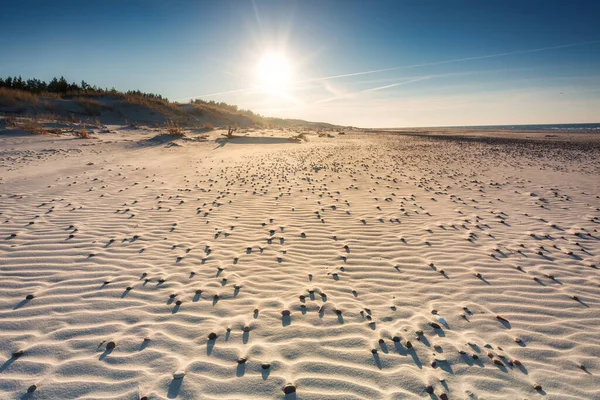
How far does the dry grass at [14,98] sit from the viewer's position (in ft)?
108

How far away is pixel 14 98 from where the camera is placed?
33.7 meters

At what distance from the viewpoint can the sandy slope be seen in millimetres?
3553

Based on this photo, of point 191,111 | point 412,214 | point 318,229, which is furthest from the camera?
point 191,111

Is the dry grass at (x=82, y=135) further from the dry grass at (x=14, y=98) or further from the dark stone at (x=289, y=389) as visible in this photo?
the dark stone at (x=289, y=389)

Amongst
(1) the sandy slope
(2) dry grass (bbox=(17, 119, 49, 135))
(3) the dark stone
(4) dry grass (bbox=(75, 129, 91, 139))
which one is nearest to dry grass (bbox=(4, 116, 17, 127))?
(2) dry grass (bbox=(17, 119, 49, 135))

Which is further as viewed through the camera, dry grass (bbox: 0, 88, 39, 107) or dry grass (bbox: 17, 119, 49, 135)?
dry grass (bbox: 0, 88, 39, 107)

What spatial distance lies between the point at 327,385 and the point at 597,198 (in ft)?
48.9

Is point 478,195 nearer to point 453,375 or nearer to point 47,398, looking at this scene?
point 453,375

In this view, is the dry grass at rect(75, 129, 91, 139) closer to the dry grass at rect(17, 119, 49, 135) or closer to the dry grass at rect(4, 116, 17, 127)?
the dry grass at rect(17, 119, 49, 135)

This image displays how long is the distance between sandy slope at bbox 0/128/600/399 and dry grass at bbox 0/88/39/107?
1261 inches

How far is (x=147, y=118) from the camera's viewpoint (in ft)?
138

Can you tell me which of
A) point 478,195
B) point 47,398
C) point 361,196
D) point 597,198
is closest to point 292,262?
point 47,398

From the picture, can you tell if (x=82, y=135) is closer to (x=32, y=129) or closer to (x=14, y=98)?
(x=32, y=129)

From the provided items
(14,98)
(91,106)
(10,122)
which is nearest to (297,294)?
(10,122)
